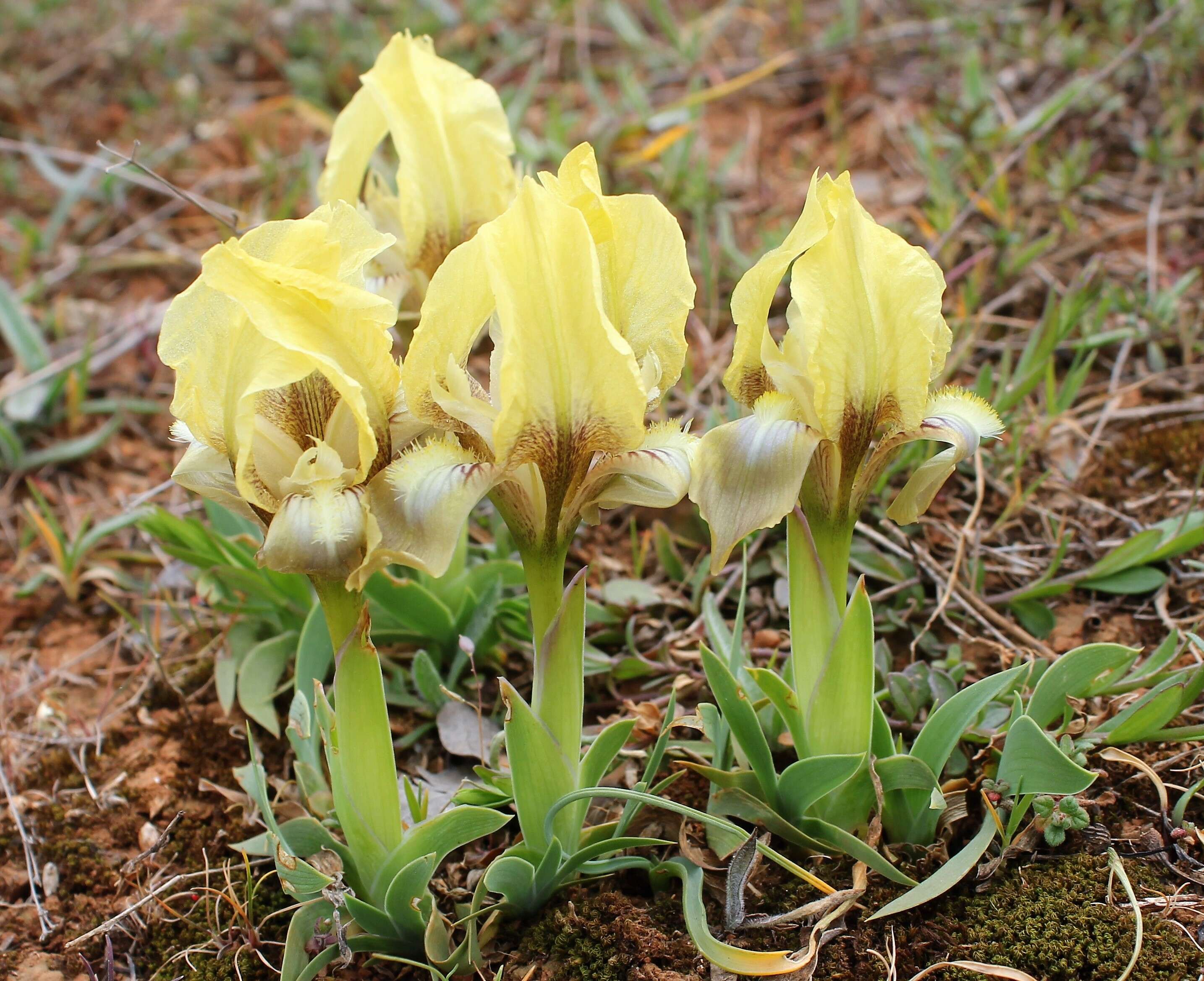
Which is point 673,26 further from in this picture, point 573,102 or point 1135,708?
point 1135,708

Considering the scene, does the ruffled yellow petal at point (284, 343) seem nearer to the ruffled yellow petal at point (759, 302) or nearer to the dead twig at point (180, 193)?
the ruffled yellow petal at point (759, 302)

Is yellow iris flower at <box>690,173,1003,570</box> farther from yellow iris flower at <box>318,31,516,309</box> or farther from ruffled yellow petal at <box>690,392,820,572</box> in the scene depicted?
yellow iris flower at <box>318,31,516,309</box>

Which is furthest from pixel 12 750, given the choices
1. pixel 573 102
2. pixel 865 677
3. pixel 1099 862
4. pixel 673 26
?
pixel 673 26

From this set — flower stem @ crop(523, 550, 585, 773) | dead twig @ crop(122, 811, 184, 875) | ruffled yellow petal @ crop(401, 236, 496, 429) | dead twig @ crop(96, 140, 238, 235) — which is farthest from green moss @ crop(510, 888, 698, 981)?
dead twig @ crop(96, 140, 238, 235)

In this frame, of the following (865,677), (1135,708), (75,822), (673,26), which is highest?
(673,26)

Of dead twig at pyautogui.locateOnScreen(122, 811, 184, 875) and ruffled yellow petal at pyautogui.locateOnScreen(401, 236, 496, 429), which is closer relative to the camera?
ruffled yellow petal at pyautogui.locateOnScreen(401, 236, 496, 429)

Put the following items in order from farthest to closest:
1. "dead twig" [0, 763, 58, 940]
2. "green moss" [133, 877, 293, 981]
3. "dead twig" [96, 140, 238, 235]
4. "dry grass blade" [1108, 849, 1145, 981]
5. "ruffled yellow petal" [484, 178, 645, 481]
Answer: "dead twig" [96, 140, 238, 235]
"dead twig" [0, 763, 58, 940]
"green moss" [133, 877, 293, 981]
"dry grass blade" [1108, 849, 1145, 981]
"ruffled yellow petal" [484, 178, 645, 481]

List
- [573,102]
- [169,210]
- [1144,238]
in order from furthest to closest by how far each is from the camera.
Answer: [573,102], [169,210], [1144,238]
